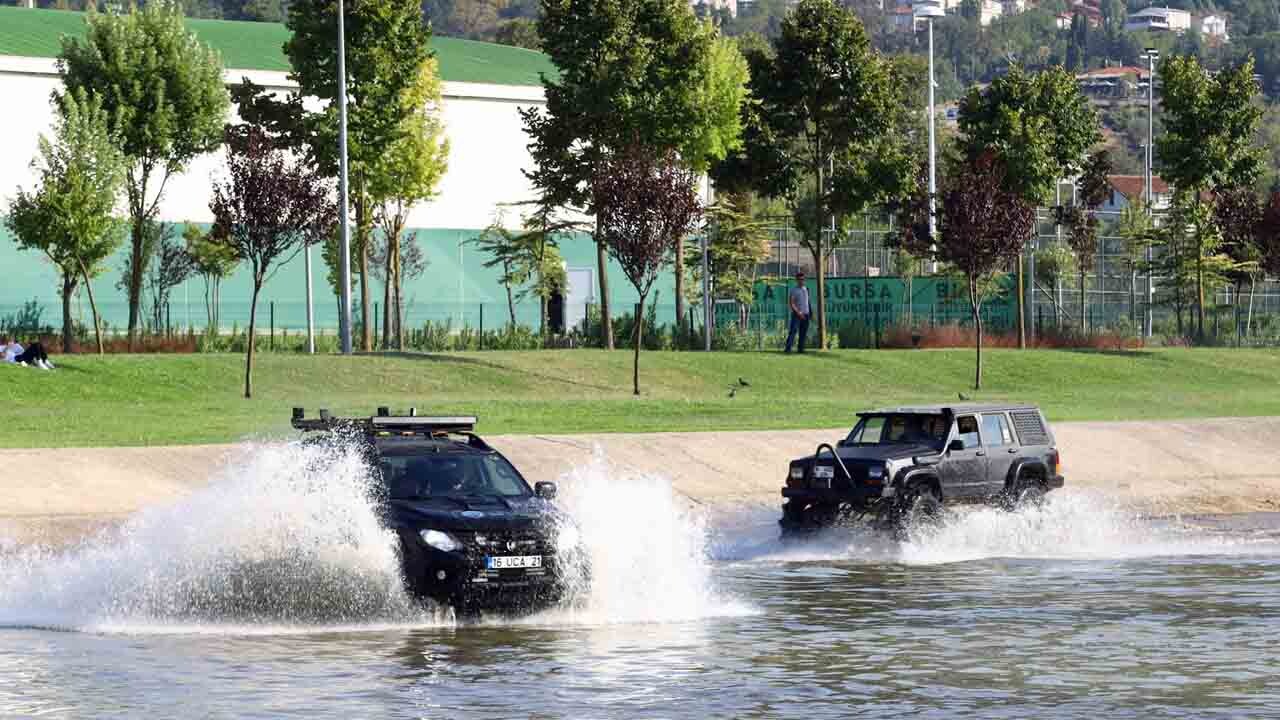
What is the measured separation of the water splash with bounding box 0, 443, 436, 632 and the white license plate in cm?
78

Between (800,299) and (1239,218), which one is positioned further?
(1239,218)

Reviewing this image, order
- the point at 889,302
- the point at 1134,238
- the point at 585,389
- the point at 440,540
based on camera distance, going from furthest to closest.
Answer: the point at 889,302 < the point at 1134,238 < the point at 585,389 < the point at 440,540

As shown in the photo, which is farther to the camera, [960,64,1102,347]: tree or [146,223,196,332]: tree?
[146,223,196,332]: tree

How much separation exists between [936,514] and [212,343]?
102 feet

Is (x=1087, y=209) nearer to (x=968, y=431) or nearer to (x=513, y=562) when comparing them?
(x=968, y=431)

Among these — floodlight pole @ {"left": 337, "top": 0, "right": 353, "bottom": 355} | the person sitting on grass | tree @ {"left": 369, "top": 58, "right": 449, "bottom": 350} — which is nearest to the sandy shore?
the person sitting on grass

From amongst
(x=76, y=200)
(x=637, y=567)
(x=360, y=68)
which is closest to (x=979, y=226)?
(x=360, y=68)

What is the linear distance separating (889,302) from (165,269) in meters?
24.7

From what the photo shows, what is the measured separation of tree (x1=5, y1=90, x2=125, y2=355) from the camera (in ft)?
157

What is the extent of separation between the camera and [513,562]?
16.4 meters

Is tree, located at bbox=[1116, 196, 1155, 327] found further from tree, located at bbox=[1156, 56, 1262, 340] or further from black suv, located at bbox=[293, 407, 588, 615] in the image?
black suv, located at bbox=[293, 407, 588, 615]

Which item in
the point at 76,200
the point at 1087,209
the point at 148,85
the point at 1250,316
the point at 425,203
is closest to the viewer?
the point at 76,200

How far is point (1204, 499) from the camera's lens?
103 feet

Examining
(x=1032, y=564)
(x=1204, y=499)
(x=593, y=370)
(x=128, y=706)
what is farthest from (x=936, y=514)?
(x=593, y=370)
